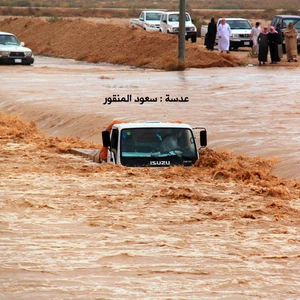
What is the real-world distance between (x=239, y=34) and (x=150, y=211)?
31617 mm

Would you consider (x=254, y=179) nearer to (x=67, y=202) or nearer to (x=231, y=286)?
(x=67, y=202)

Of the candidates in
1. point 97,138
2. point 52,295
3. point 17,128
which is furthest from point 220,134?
point 52,295

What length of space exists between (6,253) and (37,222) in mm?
1990

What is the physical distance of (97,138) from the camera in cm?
2358

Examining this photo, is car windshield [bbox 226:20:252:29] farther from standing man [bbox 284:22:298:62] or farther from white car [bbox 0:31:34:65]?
white car [bbox 0:31:34:65]

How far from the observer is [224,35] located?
137 feet

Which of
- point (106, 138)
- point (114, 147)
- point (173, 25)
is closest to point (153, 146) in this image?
point (114, 147)

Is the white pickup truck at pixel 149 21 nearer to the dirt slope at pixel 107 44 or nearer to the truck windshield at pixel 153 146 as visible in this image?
the dirt slope at pixel 107 44

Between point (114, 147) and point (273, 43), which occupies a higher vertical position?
point (114, 147)

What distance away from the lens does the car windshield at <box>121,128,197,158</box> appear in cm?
1622

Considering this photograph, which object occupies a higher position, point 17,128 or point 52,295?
point 52,295

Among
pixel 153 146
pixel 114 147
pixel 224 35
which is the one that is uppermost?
pixel 153 146

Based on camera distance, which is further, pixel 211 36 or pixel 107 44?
pixel 107 44

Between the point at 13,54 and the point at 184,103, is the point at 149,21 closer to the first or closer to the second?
the point at 13,54
